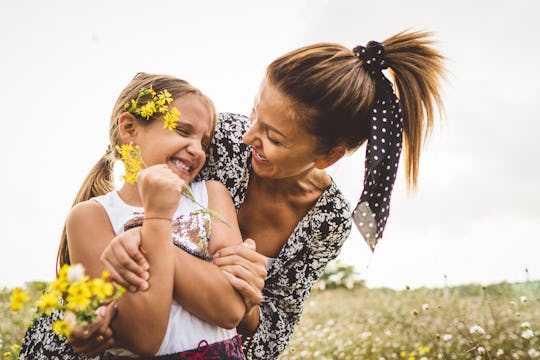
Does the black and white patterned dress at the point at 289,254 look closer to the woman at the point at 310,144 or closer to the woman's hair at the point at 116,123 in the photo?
the woman at the point at 310,144

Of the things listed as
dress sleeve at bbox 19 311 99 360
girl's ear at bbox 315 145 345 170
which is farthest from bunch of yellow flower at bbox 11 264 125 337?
girl's ear at bbox 315 145 345 170

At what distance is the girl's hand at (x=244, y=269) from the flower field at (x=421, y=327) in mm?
1579

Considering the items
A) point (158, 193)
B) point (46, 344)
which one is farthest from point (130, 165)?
point (46, 344)

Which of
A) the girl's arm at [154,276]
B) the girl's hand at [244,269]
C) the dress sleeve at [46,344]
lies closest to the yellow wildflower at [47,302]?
the girl's arm at [154,276]

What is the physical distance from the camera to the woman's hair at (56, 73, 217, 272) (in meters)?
2.52

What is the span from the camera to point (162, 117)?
234cm

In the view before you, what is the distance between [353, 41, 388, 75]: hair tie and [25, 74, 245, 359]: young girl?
2.88ft

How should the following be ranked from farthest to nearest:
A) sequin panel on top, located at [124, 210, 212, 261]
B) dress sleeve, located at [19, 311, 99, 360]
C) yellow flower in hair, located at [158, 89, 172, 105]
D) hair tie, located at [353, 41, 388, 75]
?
1. hair tie, located at [353, 41, 388, 75]
2. dress sleeve, located at [19, 311, 99, 360]
3. yellow flower in hair, located at [158, 89, 172, 105]
4. sequin panel on top, located at [124, 210, 212, 261]

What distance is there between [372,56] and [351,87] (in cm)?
25

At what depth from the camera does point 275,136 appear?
107 inches

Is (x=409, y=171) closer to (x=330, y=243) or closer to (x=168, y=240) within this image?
(x=330, y=243)

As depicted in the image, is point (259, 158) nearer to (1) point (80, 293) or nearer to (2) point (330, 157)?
(2) point (330, 157)

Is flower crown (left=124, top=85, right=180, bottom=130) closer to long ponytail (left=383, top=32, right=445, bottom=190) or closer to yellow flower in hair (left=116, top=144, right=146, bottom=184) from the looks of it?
yellow flower in hair (left=116, top=144, right=146, bottom=184)

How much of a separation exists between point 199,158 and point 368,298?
19.2ft
